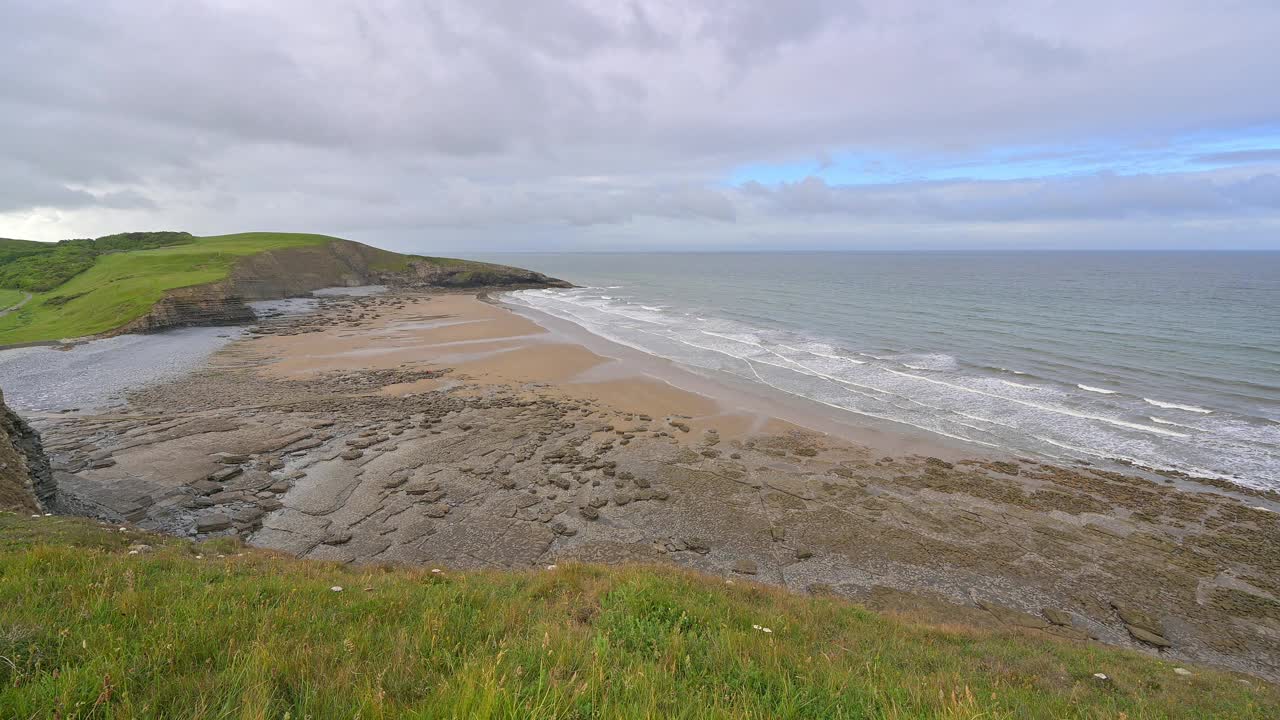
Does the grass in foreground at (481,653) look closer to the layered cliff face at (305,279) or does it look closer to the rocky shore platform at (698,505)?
the rocky shore platform at (698,505)

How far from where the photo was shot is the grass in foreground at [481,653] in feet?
11.1

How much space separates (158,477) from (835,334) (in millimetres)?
42685

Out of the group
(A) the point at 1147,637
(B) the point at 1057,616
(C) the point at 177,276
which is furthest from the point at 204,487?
(C) the point at 177,276

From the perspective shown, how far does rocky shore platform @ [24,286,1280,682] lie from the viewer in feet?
38.7

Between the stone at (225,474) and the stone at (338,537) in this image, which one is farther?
the stone at (225,474)

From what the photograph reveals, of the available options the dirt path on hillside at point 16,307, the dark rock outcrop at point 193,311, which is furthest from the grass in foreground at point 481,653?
the dirt path on hillside at point 16,307

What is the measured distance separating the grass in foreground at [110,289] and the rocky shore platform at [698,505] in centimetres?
2248

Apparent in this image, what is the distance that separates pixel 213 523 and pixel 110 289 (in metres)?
48.7

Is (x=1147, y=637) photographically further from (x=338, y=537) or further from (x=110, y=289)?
(x=110, y=289)

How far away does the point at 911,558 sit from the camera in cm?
1300

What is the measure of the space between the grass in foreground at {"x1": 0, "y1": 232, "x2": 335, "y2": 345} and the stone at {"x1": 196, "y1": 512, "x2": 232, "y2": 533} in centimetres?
3550

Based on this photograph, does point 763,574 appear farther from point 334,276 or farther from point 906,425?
point 334,276

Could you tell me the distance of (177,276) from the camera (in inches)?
2020

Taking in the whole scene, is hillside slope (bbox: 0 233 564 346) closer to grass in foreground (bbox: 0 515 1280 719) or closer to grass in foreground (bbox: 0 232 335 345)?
grass in foreground (bbox: 0 232 335 345)
